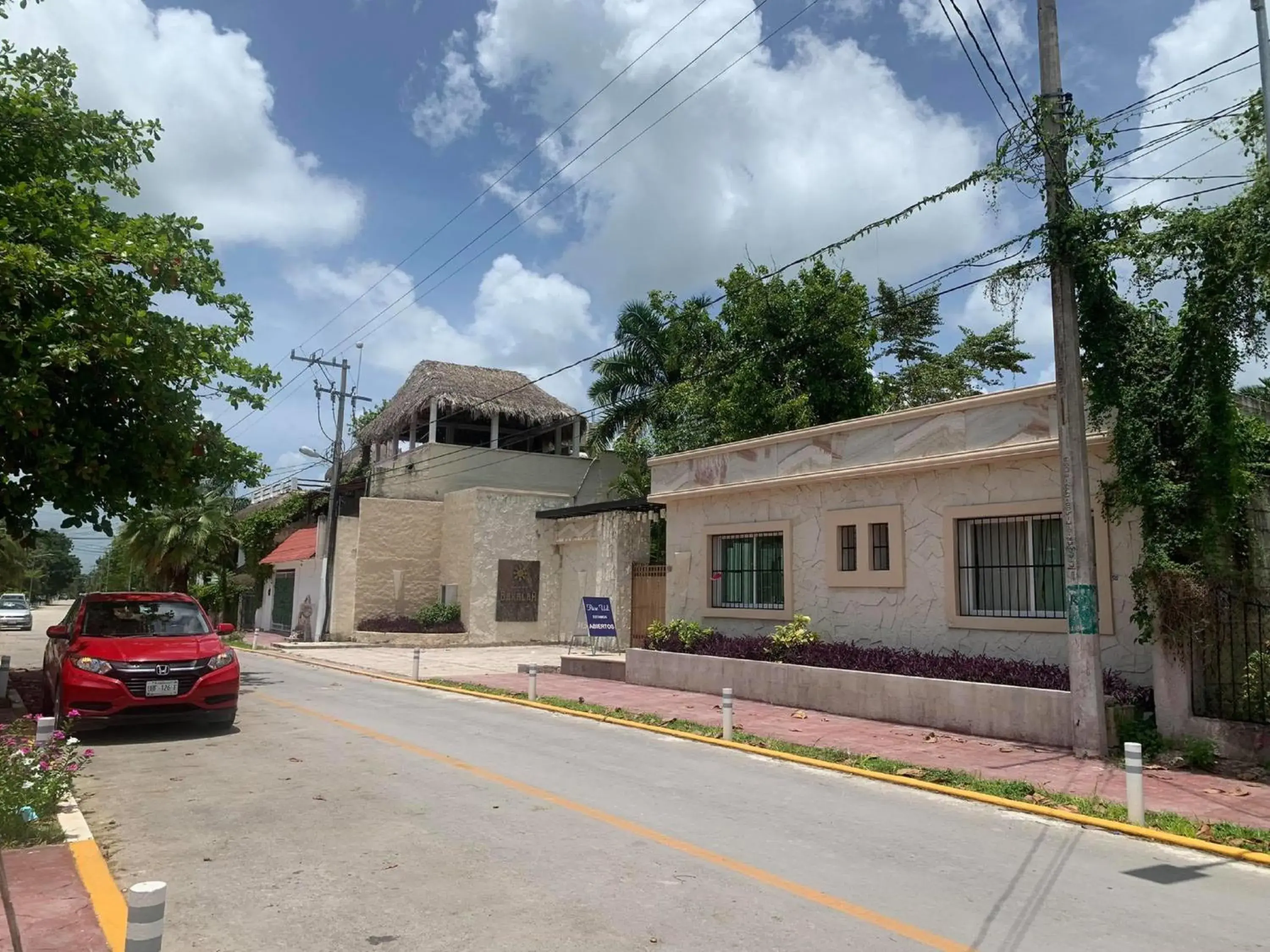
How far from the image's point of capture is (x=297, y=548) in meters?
34.0

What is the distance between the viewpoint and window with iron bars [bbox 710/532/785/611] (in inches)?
663

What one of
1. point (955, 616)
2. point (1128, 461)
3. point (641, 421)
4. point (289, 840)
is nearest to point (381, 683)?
point (955, 616)

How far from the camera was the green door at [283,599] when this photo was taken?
34.4 metres

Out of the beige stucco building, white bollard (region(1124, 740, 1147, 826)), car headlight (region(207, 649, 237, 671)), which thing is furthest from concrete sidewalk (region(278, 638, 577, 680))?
white bollard (region(1124, 740, 1147, 826))

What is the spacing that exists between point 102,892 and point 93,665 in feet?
18.3

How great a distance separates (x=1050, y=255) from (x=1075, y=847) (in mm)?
6831

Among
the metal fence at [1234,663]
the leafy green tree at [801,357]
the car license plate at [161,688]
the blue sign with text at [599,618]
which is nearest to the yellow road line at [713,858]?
the car license plate at [161,688]

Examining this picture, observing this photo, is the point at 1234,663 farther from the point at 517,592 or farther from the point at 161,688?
the point at 517,592

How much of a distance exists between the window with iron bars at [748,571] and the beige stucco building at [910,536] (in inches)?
1.1

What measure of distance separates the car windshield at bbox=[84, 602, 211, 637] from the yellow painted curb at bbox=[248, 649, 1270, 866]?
17.5 feet

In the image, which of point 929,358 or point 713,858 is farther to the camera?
point 929,358

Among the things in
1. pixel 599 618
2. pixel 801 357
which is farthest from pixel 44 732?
pixel 801 357

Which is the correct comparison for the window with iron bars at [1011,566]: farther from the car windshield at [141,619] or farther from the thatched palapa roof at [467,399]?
the thatched palapa roof at [467,399]

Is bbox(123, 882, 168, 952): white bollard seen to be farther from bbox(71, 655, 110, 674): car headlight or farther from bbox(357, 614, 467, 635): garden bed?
bbox(357, 614, 467, 635): garden bed
